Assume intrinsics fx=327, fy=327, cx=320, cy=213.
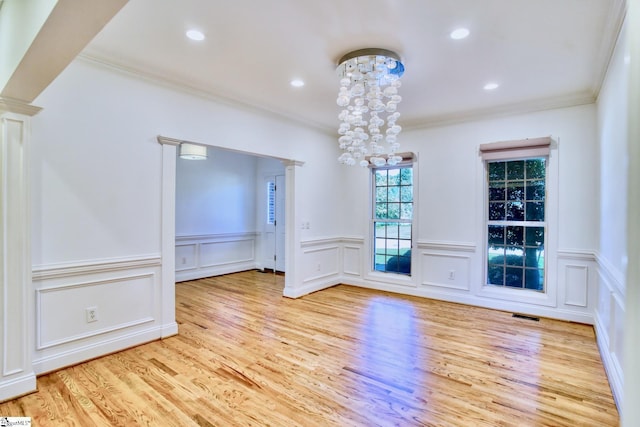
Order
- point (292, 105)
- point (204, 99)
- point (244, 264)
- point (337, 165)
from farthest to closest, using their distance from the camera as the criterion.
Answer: point (244, 264) → point (337, 165) → point (292, 105) → point (204, 99)

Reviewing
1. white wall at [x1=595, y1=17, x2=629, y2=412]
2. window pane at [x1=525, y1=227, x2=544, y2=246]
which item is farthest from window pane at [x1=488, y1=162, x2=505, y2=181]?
white wall at [x1=595, y1=17, x2=629, y2=412]

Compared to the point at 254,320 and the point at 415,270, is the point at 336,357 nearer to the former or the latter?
the point at 254,320

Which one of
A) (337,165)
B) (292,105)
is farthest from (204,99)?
(337,165)

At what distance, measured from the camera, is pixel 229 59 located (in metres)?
2.96

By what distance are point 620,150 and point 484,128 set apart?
2140mm

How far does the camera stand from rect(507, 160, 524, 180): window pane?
4332 millimetres

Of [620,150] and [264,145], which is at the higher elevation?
[264,145]

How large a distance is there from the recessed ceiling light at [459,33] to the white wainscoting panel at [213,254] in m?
5.23

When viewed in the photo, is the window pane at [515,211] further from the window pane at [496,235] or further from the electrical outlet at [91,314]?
the electrical outlet at [91,314]

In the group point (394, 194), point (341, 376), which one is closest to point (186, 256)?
point (394, 194)

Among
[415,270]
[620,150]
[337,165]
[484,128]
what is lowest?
[415,270]

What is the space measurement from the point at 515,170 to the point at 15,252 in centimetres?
525

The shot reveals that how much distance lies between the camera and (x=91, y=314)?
2.85 meters

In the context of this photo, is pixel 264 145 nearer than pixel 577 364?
No
